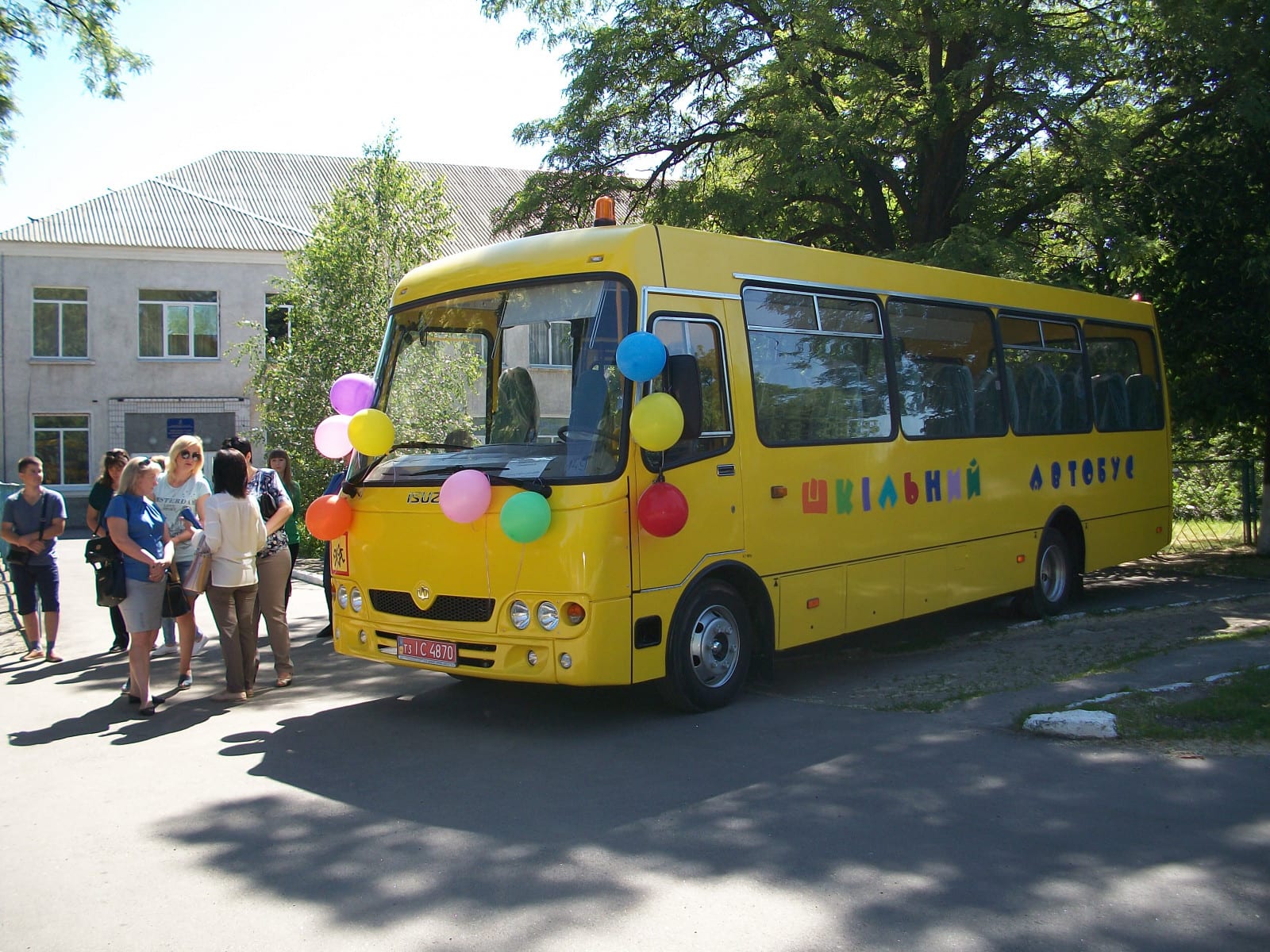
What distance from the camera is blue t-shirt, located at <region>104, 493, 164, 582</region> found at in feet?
26.1

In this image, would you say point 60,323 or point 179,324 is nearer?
point 60,323

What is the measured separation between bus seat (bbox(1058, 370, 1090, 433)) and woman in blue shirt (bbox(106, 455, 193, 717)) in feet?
28.9

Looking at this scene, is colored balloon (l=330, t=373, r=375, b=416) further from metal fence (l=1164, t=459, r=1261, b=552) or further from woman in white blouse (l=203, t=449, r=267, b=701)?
metal fence (l=1164, t=459, r=1261, b=552)

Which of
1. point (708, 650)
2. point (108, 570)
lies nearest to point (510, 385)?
point (708, 650)

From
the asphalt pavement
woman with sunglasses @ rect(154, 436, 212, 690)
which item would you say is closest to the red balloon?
the asphalt pavement

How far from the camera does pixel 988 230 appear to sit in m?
15.9

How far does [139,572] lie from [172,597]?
0.30 metres

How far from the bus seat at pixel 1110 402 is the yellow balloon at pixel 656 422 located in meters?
7.41

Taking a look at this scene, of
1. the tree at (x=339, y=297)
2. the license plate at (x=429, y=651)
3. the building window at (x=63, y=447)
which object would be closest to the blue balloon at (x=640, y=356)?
A: the license plate at (x=429, y=651)

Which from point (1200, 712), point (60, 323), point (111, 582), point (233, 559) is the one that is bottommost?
point (1200, 712)

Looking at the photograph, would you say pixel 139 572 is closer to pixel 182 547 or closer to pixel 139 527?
pixel 139 527

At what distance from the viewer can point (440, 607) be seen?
7219 mm

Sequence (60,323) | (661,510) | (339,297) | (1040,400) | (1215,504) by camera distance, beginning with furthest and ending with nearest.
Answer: (60,323) < (339,297) < (1215,504) < (1040,400) < (661,510)

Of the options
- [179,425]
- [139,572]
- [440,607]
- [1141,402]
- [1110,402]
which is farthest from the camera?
[179,425]
